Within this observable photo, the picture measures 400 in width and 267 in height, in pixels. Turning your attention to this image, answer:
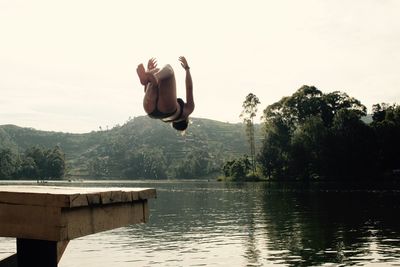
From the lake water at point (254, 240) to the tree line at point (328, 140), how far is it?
2841 inches

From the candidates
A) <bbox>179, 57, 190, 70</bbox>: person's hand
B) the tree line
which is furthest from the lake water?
the tree line

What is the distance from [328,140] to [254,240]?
102616 millimetres

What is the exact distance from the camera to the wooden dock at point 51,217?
13.0ft

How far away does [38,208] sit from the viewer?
404 cm

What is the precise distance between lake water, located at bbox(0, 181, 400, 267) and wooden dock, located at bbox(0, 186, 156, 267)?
2877 cm

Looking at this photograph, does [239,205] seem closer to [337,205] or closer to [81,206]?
[337,205]

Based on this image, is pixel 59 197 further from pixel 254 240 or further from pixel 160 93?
pixel 254 240

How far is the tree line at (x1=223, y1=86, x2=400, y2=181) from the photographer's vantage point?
463ft

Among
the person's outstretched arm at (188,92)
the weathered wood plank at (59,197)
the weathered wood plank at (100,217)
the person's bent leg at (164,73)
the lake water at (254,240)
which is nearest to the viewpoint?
the weathered wood plank at (59,197)

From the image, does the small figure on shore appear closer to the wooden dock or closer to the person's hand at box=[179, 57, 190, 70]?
the person's hand at box=[179, 57, 190, 70]

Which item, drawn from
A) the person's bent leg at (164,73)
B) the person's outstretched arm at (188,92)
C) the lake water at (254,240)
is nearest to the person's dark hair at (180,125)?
the person's outstretched arm at (188,92)

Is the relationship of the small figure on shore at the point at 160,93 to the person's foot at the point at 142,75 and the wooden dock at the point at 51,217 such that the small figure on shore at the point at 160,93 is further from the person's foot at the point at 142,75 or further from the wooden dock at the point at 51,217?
the wooden dock at the point at 51,217

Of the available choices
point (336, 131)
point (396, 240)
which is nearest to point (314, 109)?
point (336, 131)

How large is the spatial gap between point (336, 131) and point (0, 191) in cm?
14367
